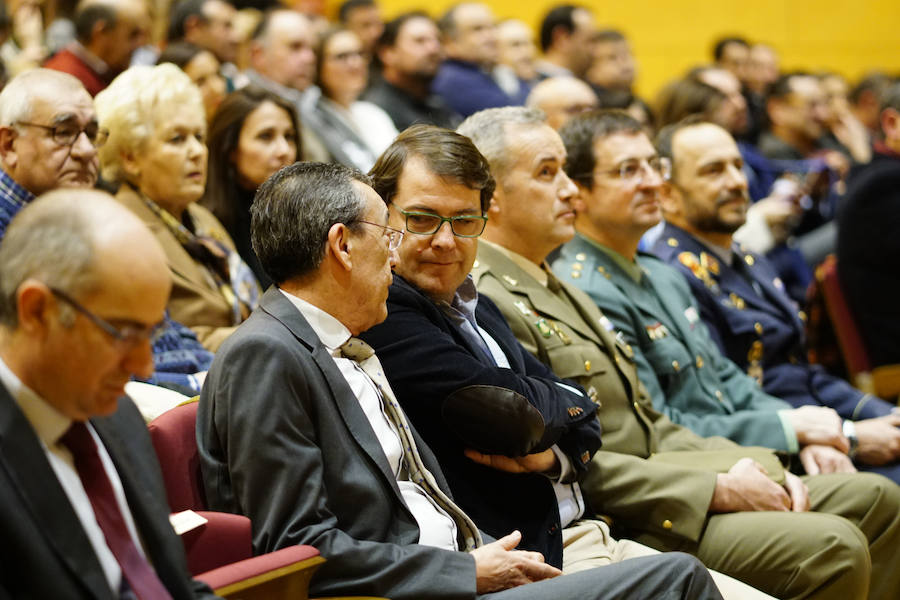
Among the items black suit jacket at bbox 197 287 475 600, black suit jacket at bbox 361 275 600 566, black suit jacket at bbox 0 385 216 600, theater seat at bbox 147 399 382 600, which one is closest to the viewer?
black suit jacket at bbox 0 385 216 600

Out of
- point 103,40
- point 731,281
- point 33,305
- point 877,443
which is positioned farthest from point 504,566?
point 103,40

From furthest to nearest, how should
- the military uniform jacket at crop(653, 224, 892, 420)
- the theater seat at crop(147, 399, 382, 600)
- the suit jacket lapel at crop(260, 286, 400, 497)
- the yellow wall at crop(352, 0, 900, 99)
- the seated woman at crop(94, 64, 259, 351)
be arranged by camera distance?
the yellow wall at crop(352, 0, 900, 99) → the military uniform jacket at crop(653, 224, 892, 420) → the seated woman at crop(94, 64, 259, 351) → the suit jacket lapel at crop(260, 286, 400, 497) → the theater seat at crop(147, 399, 382, 600)

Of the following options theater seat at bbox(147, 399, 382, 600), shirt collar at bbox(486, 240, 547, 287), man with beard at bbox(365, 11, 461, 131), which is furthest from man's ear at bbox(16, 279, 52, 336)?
man with beard at bbox(365, 11, 461, 131)

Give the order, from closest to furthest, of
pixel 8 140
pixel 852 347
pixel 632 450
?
pixel 8 140
pixel 632 450
pixel 852 347

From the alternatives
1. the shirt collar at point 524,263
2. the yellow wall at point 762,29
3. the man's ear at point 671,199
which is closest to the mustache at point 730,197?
the man's ear at point 671,199

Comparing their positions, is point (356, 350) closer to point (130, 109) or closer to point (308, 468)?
point (308, 468)

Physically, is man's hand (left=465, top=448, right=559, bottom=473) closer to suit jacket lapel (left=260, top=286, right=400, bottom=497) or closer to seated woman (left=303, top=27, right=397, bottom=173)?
suit jacket lapel (left=260, top=286, right=400, bottom=497)

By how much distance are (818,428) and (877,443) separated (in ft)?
0.89

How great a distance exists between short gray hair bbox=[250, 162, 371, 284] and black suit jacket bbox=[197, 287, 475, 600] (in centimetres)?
8

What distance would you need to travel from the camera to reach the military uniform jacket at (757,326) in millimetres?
3328

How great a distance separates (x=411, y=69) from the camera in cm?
580

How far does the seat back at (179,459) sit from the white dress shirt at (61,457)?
0.34 metres

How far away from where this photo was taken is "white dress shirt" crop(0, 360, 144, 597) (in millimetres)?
1339

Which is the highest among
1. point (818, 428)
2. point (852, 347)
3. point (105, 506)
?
point (105, 506)
